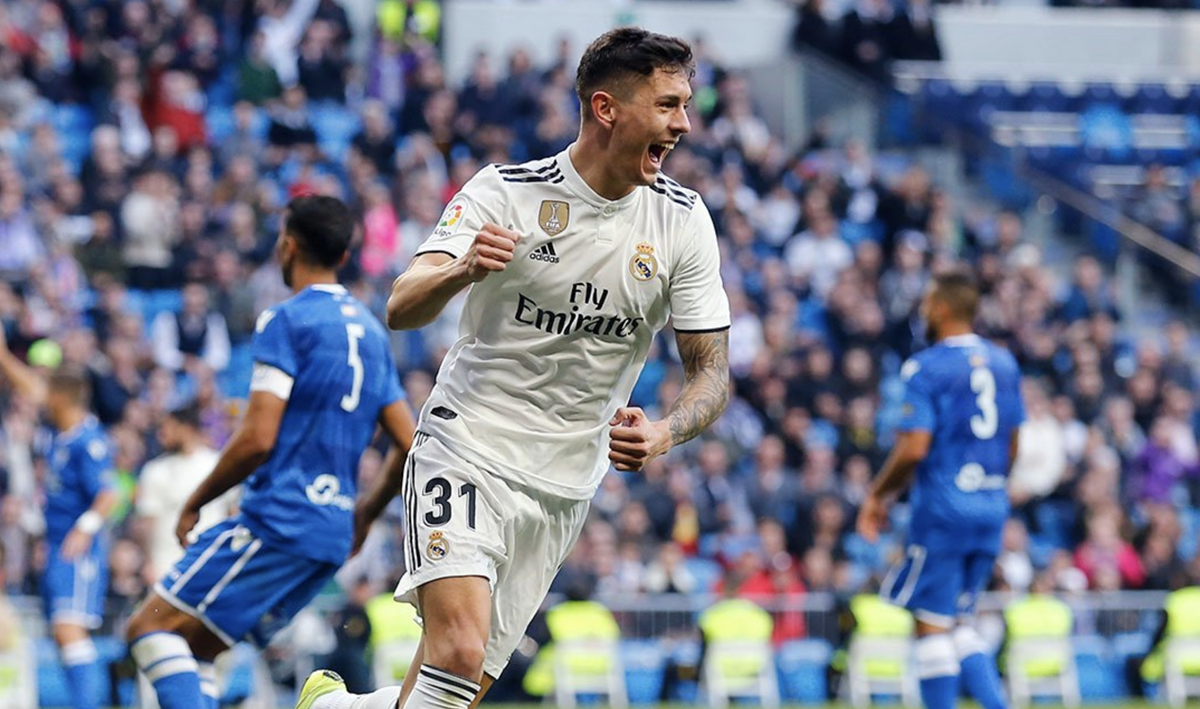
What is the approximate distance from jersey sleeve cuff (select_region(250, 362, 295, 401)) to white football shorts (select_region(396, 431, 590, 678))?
1459mm

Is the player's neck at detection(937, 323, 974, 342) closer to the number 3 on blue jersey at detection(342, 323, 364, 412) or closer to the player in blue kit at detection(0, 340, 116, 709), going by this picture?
the number 3 on blue jersey at detection(342, 323, 364, 412)

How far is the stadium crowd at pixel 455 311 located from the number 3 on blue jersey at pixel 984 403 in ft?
19.1

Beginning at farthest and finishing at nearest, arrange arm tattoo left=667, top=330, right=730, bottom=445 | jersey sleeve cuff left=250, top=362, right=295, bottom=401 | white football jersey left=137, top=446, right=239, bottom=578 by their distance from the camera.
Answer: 1. white football jersey left=137, top=446, right=239, bottom=578
2. jersey sleeve cuff left=250, top=362, right=295, bottom=401
3. arm tattoo left=667, top=330, right=730, bottom=445

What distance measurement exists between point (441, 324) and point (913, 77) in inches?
352

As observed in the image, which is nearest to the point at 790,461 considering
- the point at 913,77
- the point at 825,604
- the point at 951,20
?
the point at 825,604

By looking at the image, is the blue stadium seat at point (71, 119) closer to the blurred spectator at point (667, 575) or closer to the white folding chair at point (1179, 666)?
the blurred spectator at point (667, 575)

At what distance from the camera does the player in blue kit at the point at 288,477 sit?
336 inches

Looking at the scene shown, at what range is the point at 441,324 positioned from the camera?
1912 centimetres

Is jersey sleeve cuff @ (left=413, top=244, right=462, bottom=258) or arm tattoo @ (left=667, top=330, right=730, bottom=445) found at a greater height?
jersey sleeve cuff @ (left=413, top=244, right=462, bottom=258)

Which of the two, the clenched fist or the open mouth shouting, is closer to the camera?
the clenched fist

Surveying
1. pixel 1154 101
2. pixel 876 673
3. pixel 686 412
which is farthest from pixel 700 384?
pixel 1154 101

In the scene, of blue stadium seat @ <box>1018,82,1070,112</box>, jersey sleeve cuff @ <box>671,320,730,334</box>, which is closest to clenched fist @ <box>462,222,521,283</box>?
jersey sleeve cuff @ <box>671,320,730,334</box>

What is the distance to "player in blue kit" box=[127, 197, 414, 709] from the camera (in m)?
8.53

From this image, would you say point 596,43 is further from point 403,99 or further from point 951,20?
point 951,20
